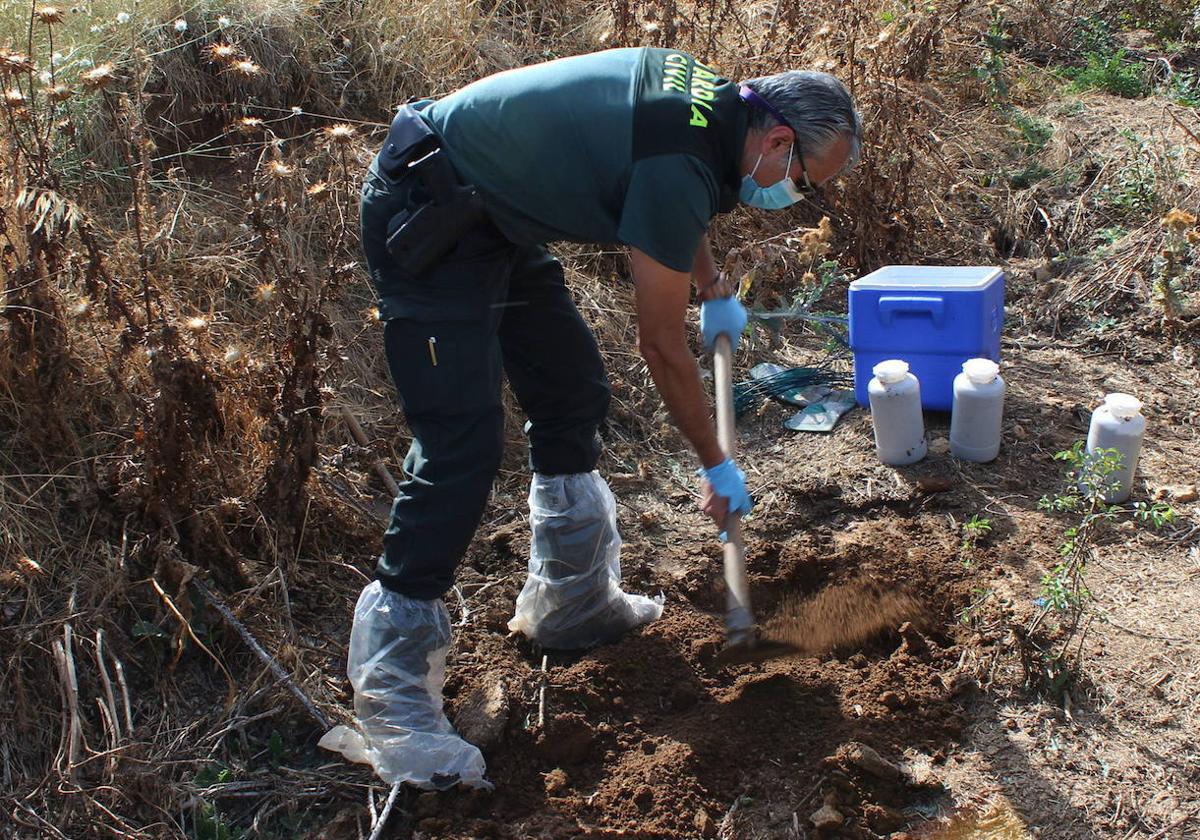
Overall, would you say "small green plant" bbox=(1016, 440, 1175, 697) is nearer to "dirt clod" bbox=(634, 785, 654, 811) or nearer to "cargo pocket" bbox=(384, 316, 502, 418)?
"dirt clod" bbox=(634, 785, 654, 811)

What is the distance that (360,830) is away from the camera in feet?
8.55

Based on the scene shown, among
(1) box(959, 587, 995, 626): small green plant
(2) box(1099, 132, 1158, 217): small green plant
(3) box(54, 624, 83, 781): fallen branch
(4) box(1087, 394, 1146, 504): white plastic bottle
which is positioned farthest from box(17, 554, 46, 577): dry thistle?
(2) box(1099, 132, 1158, 217): small green plant

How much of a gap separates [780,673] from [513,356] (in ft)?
3.68

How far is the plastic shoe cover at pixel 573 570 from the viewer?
3070 mm

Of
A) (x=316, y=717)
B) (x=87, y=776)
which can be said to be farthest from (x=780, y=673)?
(x=87, y=776)

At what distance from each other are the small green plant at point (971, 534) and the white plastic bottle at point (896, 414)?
0.41m

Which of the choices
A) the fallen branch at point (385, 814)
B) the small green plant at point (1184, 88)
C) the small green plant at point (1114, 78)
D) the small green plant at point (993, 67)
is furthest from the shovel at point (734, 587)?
the small green plant at point (1114, 78)

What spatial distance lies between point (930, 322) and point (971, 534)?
857mm

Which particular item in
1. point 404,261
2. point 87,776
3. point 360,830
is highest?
point 404,261

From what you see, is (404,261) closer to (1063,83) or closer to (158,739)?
(158,739)

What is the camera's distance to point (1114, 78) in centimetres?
673

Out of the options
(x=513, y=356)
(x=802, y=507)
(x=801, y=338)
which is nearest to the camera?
(x=513, y=356)

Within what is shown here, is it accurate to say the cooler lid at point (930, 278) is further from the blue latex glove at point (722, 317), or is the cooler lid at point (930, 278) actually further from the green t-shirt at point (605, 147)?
the green t-shirt at point (605, 147)

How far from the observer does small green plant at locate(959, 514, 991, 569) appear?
3.47 meters
